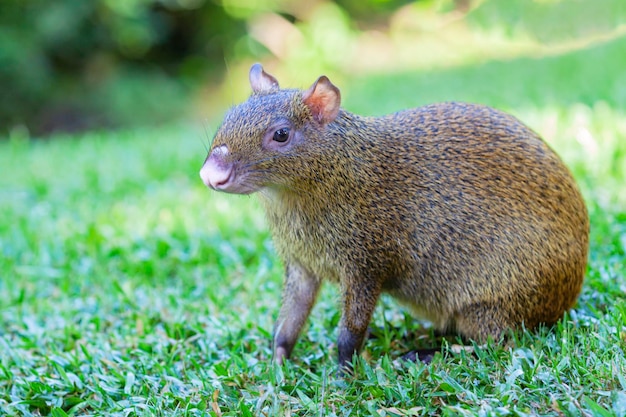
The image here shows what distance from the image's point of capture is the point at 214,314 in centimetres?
442

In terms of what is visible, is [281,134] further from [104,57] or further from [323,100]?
[104,57]

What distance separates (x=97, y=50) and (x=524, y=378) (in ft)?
46.7

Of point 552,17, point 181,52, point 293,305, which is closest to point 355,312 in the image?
point 293,305

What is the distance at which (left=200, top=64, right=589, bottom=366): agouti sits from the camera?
343 centimetres

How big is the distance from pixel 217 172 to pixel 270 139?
31 centimetres

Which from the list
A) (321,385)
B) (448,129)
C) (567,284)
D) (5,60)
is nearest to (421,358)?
(321,385)

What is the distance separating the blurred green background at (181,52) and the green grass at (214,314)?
16.0ft

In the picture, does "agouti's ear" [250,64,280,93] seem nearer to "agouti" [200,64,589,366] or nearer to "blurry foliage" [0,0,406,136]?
"agouti" [200,64,589,366]

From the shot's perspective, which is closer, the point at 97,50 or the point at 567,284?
the point at 567,284

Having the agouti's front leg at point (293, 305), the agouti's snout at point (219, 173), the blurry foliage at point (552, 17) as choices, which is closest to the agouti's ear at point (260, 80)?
the agouti's snout at point (219, 173)

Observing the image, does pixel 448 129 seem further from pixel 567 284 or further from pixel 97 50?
pixel 97 50

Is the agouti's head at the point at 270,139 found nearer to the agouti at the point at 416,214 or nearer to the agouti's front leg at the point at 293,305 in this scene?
the agouti at the point at 416,214

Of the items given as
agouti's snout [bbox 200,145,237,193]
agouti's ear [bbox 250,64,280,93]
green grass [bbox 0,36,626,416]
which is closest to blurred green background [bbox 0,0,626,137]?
green grass [bbox 0,36,626,416]

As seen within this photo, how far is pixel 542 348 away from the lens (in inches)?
127
